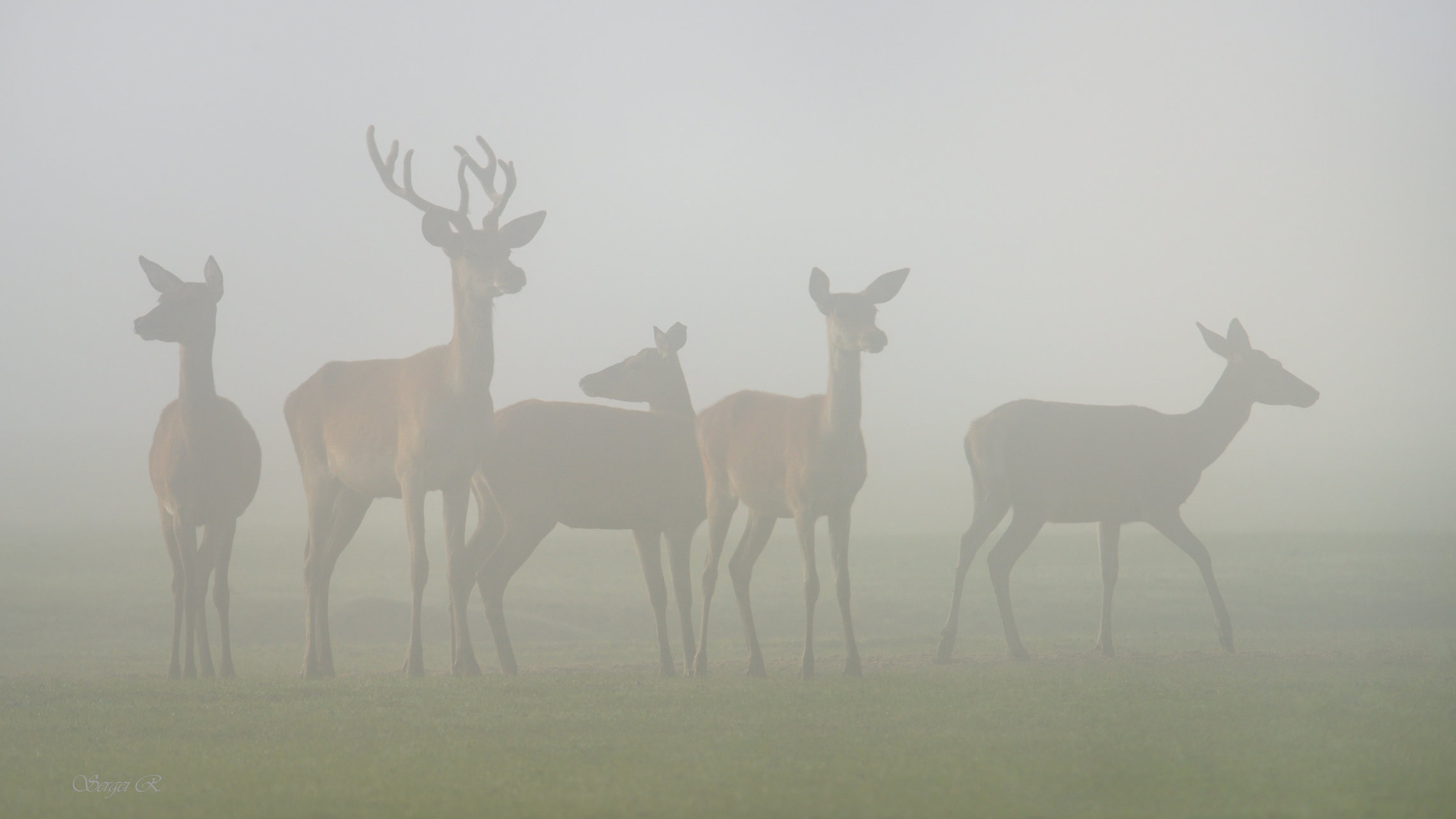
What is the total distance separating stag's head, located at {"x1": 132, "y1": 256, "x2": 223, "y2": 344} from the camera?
1248cm

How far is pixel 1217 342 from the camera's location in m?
15.4

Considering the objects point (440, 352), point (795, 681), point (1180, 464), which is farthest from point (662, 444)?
point (1180, 464)

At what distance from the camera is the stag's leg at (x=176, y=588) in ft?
39.7

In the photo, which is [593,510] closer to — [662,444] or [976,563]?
[662,444]

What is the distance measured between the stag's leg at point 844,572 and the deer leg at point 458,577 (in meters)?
3.57

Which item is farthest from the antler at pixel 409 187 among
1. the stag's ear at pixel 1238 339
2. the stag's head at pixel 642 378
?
the stag's ear at pixel 1238 339

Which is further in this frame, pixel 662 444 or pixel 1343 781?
pixel 662 444

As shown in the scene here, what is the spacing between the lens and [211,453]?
12492mm

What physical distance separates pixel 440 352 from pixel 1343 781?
29.5 feet

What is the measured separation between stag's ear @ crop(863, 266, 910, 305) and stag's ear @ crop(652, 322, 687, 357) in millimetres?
4084

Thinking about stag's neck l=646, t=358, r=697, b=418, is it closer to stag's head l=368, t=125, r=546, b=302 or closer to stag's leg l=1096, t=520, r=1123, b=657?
stag's head l=368, t=125, r=546, b=302

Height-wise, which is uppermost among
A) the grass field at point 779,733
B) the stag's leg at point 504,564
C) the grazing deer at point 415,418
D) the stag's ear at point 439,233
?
the stag's ear at point 439,233

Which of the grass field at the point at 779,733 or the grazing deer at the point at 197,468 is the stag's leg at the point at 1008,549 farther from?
the grazing deer at the point at 197,468

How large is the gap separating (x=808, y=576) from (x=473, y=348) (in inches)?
155
